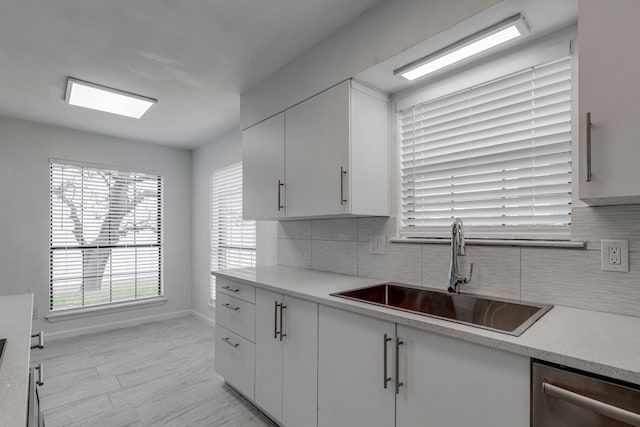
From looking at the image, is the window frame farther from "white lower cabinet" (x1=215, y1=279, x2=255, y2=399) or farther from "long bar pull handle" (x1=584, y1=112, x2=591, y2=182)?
"white lower cabinet" (x1=215, y1=279, x2=255, y2=399)

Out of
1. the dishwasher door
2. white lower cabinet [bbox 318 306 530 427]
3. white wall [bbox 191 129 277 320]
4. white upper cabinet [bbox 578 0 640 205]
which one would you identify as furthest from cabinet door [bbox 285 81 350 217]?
white wall [bbox 191 129 277 320]

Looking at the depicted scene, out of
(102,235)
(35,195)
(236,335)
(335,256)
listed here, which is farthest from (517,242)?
(35,195)

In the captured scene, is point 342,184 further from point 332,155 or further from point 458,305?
point 458,305

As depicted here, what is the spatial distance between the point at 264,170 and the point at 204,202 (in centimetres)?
222

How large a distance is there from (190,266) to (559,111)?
4.68 m

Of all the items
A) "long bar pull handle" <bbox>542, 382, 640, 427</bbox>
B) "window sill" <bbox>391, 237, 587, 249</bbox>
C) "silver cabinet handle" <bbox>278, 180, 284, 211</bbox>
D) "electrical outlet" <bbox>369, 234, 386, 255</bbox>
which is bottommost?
"long bar pull handle" <bbox>542, 382, 640, 427</bbox>

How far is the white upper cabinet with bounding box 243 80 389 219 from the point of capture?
2.02m

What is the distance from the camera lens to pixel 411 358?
4.41 ft

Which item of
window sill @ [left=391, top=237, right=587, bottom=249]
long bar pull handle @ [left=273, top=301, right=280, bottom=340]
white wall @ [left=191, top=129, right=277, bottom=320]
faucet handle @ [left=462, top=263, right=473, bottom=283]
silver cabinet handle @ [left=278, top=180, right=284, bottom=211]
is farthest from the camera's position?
white wall @ [left=191, top=129, right=277, bottom=320]

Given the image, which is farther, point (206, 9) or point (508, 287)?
point (206, 9)

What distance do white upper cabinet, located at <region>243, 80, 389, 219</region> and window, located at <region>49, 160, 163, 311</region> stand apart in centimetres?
274

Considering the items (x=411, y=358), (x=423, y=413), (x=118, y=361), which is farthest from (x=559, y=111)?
(x=118, y=361)

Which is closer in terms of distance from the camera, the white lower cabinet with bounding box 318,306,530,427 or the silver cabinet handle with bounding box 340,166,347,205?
the white lower cabinet with bounding box 318,306,530,427

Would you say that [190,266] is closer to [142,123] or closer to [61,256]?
[61,256]
